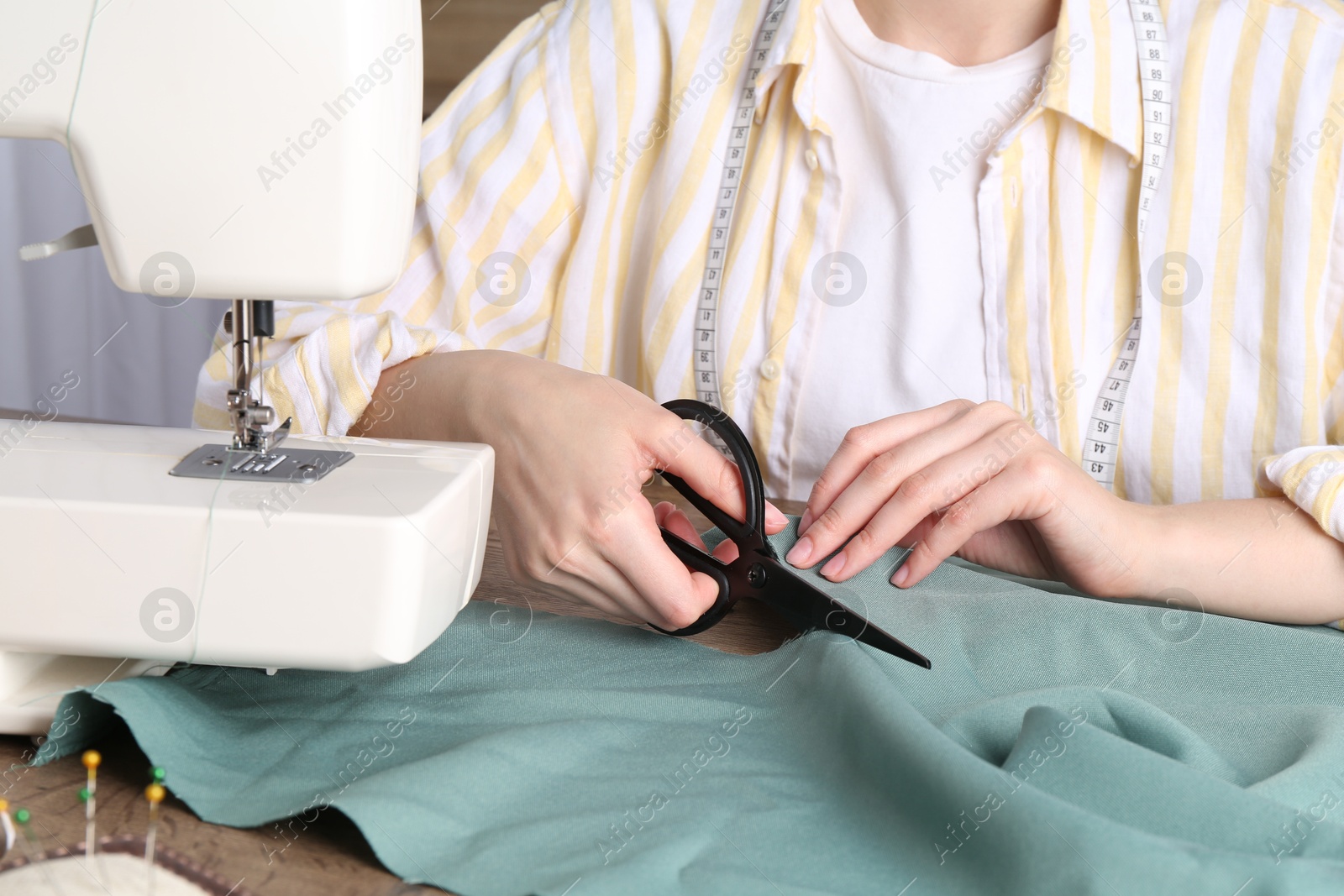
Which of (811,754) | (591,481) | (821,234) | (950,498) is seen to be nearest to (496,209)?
(821,234)

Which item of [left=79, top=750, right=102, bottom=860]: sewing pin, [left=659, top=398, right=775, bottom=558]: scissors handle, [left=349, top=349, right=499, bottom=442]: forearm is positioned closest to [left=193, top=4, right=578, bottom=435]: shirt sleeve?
[left=349, top=349, right=499, bottom=442]: forearm

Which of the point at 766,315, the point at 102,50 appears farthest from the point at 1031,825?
the point at 766,315

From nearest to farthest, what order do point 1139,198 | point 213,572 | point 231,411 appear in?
point 213,572, point 231,411, point 1139,198

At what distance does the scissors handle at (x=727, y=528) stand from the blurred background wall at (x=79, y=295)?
226 cm

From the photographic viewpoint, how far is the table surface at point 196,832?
1.98 feet

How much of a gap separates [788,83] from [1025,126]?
31 cm

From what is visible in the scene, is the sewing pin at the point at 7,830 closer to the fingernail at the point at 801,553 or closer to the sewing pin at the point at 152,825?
the sewing pin at the point at 152,825

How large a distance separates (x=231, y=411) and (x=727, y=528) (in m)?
0.42

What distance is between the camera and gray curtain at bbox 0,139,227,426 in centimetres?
296

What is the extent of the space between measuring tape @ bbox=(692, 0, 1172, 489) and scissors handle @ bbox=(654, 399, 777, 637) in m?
0.52

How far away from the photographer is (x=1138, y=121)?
132 centimetres

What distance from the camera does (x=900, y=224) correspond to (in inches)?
56.7

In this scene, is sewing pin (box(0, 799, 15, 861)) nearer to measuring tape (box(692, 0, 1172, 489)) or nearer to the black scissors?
the black scissors

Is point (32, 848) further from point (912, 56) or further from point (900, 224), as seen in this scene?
point (912, 56)
